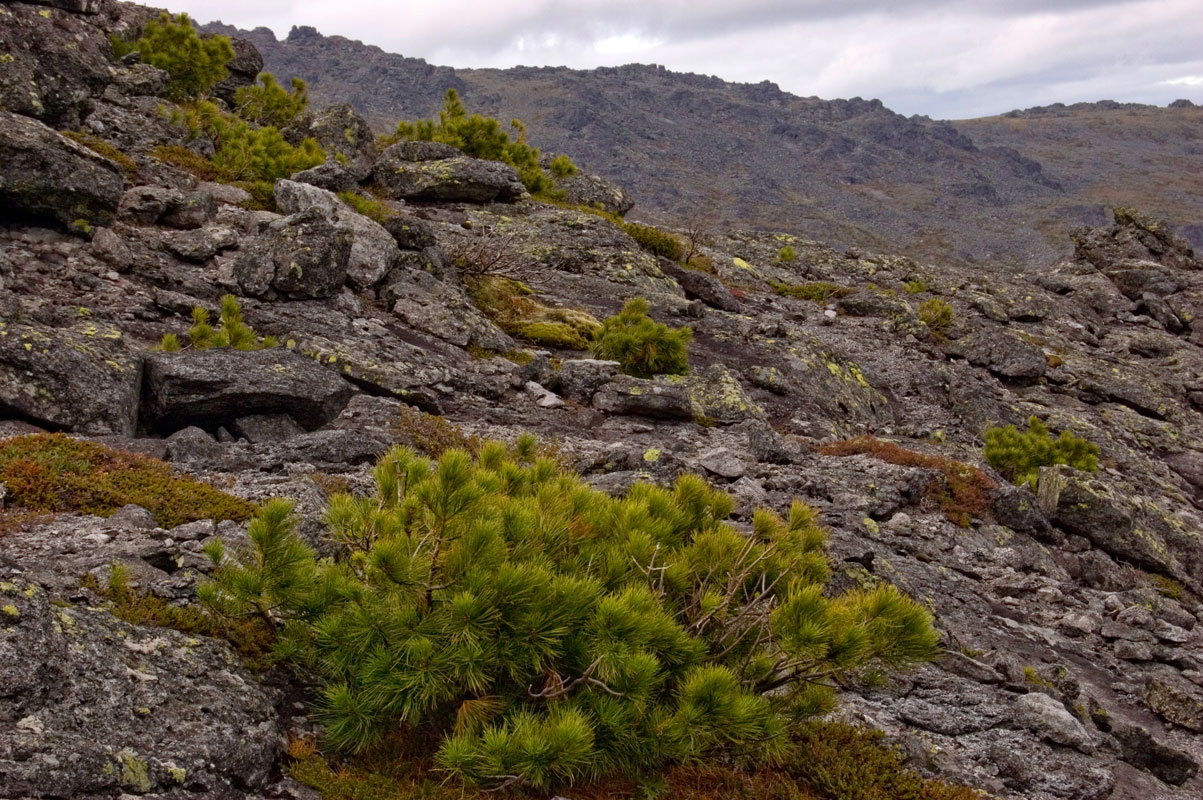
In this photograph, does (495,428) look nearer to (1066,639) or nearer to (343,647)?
(343,647)

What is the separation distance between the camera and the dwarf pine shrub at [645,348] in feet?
61.6

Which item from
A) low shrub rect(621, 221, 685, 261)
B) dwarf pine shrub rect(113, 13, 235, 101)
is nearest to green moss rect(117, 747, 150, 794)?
low shrub rect(621, 221, 685, 261)

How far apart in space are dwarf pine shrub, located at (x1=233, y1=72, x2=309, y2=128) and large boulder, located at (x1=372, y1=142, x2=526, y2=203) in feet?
15.9

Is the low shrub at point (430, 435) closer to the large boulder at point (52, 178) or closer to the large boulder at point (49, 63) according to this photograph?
the large boulder at point (52, 178)

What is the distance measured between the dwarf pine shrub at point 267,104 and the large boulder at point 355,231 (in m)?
13.2

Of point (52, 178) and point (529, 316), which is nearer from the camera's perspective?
point (52, 178)

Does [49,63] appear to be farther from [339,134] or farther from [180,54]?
[339,134]

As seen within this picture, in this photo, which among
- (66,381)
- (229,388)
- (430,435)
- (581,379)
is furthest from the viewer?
(581,379)

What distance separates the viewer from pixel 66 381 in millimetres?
10445

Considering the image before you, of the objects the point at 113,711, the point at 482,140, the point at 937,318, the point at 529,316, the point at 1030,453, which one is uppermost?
the point at 482,140

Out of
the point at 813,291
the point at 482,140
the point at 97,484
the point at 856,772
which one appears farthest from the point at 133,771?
the point at 482,140

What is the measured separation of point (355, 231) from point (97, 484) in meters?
12.3

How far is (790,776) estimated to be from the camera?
6.55 metres

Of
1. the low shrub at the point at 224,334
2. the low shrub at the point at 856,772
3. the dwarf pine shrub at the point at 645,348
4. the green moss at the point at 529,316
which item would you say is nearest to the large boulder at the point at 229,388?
the low shrub at the point at 224,334
